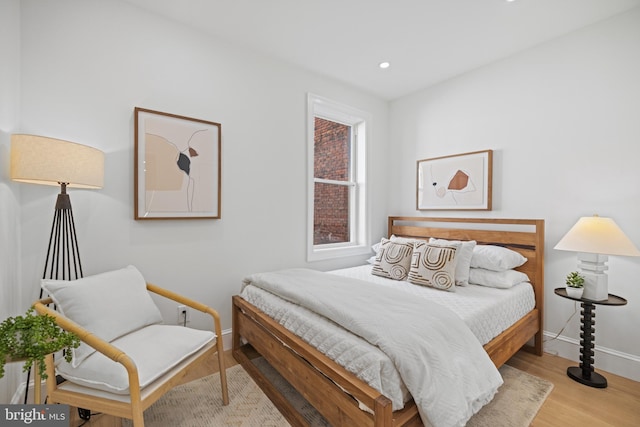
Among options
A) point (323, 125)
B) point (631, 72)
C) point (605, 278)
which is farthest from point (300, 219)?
point (631, 72)

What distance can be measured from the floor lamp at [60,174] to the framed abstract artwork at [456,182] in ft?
10.3

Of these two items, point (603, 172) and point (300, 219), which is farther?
point (300, 219)

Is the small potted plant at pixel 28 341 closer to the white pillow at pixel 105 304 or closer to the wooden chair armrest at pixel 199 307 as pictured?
the white pillow at pixel 105 304

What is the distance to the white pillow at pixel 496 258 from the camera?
246 centimetres

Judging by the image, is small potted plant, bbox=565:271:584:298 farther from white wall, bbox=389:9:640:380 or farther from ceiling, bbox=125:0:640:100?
ceiling, bbox=125:0:640:100

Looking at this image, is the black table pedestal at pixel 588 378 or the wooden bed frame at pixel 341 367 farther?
the black table pedestal at pixel 588 378

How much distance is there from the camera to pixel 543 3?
2.11 metres

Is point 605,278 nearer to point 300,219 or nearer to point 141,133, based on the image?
point 300,219

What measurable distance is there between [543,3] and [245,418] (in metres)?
3.48

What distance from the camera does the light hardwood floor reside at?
5.59 feet

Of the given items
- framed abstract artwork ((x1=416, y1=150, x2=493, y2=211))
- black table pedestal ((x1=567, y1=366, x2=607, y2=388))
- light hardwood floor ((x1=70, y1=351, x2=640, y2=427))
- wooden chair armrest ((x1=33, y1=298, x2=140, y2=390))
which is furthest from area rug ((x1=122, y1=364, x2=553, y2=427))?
framed abstract artwork ((x1=416, y1=150, x2=493, y2=211))

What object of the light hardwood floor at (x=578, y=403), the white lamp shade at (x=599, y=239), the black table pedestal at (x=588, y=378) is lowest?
the light hardwood floor at (x=578, y=403)

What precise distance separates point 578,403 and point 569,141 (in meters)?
1.99

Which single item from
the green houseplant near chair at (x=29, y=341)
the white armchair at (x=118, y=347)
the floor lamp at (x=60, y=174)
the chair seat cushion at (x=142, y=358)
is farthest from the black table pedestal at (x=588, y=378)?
the floor lamp at (x=60, y=174)
